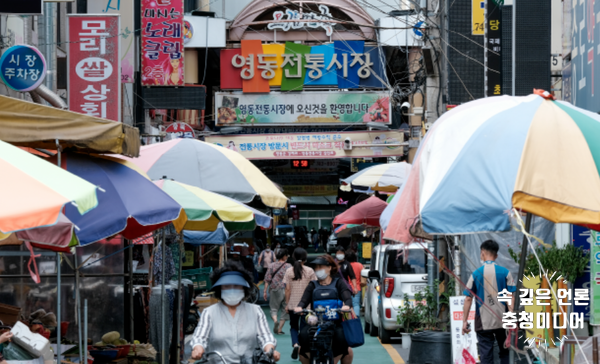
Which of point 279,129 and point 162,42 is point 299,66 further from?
point 162,42

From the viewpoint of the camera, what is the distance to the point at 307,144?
2500 centimetres

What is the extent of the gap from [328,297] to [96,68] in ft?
27.4

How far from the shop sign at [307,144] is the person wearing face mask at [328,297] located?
49.7 feet

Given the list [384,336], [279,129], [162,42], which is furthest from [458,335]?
[279,129]

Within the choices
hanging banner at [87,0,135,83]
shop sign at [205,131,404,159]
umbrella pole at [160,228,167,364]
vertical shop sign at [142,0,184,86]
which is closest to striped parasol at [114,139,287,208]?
umbrella pole at [160,228,167,364]

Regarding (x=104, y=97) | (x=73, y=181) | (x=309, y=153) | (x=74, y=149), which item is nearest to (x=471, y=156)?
(x=73, y=181)

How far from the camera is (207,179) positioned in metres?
10.3

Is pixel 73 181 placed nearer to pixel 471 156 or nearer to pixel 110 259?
pixel 471 156

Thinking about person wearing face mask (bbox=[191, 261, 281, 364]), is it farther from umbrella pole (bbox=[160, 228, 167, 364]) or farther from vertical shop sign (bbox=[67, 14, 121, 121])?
vertical shop sign (bbox=[67, 14, 121, 121])

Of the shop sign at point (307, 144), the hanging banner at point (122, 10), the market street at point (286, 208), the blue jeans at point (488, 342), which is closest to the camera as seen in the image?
the market street at point (286, 208)

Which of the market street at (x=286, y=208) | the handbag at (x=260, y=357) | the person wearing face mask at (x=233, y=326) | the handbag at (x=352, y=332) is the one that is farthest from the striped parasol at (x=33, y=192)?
the handbag at (x=352, y=332)

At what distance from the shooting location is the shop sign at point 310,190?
4144cm

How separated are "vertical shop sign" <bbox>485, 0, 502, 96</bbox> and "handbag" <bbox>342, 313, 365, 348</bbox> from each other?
6.36 meters

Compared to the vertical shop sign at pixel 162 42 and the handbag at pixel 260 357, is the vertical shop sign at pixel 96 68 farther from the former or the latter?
the handbag at pixel 260 357
